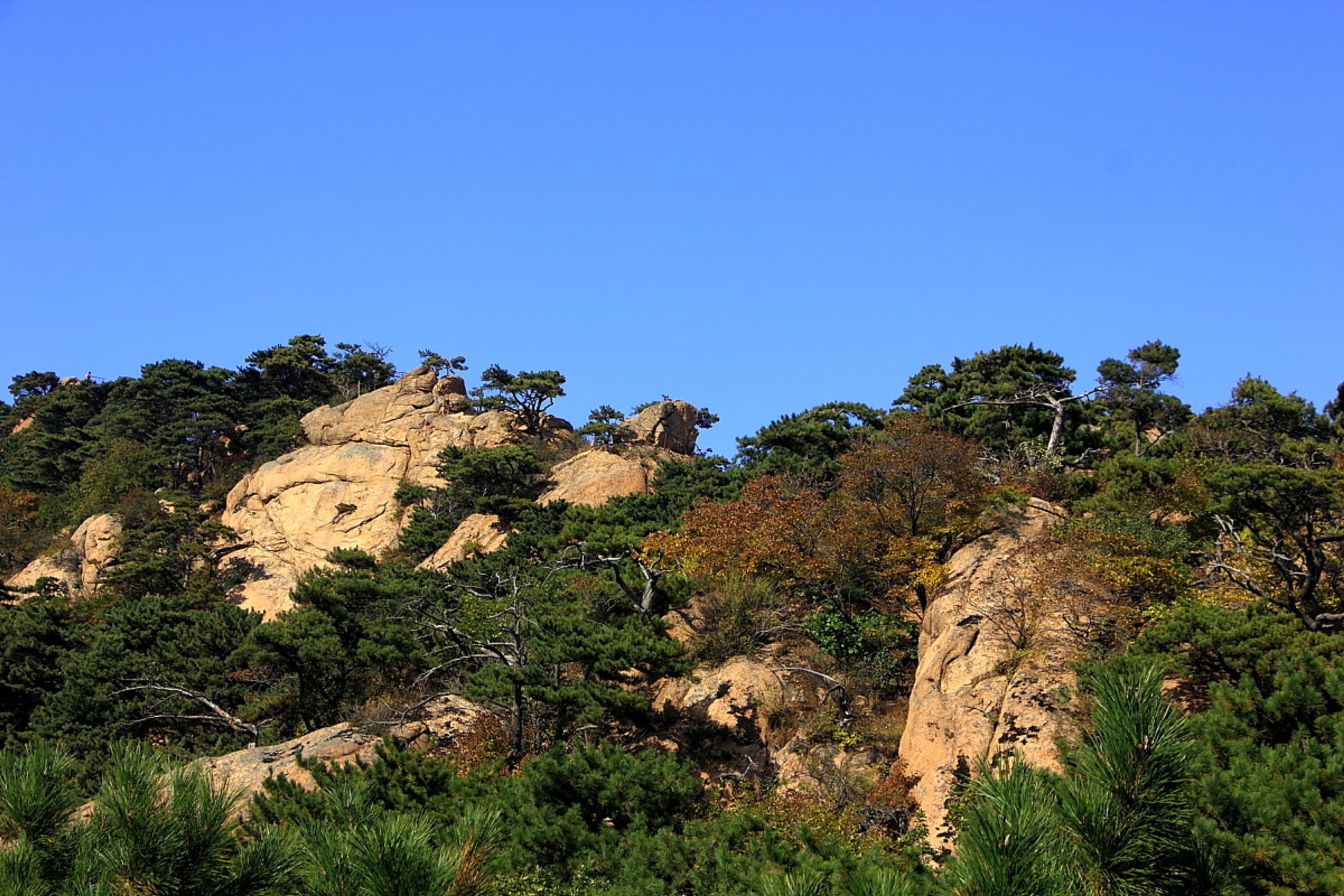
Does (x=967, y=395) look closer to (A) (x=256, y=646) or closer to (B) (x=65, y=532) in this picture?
(A) (x=256, y=646)

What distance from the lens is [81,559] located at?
146 ft

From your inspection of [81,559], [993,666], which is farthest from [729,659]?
[81,559]

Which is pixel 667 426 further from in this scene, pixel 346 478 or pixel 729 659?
pixel 729 659

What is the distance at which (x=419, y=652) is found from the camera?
23.6m

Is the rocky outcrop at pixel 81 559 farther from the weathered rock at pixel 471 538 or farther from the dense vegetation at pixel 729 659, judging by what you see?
the weathered rock at pixel 471 538

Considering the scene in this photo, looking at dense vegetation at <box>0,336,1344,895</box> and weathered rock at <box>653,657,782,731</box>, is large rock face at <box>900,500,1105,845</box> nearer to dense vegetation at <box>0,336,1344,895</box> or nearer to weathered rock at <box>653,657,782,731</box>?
dense vegetation at <box>0,336,1344,895</box>

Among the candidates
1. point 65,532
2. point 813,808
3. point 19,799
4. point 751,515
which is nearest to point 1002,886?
point 19,799

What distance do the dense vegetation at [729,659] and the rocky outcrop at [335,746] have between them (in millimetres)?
965

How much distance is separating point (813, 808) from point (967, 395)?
1924 cm

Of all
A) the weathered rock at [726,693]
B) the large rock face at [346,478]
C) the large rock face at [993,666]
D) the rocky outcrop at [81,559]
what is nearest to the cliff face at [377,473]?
the large rock face at [346,478]

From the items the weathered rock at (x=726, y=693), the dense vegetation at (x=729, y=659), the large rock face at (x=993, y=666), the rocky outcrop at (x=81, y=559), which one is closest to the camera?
the dense vegetation at (x=729, y=659)

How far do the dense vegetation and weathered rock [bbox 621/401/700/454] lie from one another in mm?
2849

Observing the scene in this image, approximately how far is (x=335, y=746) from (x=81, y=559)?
98.3 feet

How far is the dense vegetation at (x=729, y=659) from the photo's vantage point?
8.00m
